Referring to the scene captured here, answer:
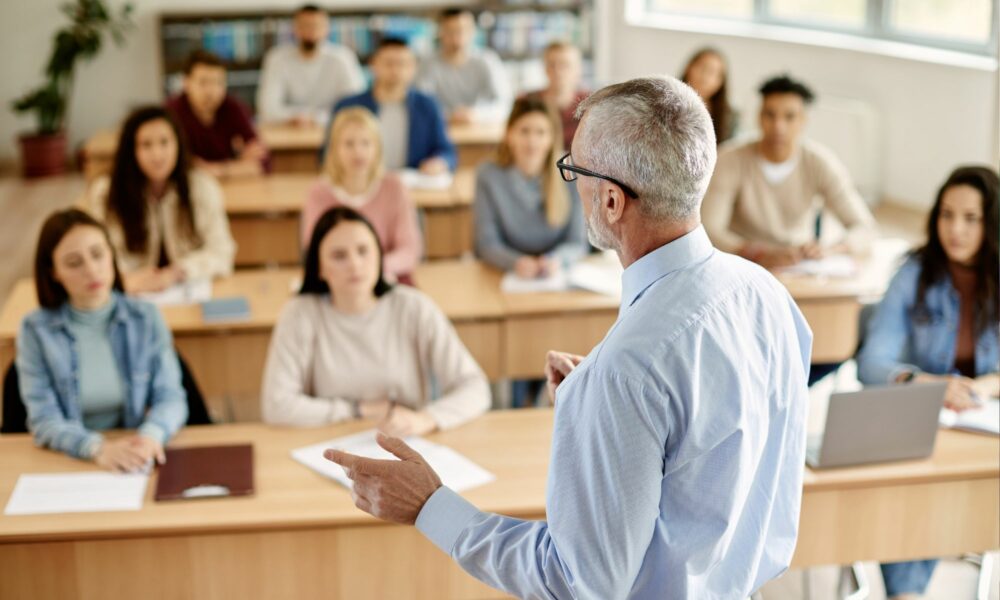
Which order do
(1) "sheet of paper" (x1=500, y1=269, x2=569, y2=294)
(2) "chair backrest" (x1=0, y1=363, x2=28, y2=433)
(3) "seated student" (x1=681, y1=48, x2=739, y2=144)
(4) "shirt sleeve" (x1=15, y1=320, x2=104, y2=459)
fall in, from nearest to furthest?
(4) "shirt sleeve" (x1=15, y1=320, x2=104, y2=459)
(2) "chair backrest" (x1=0, y1=363, x2=28, y2=433)
(1) "sheet of paper" (x1=500, y1=269, x2=569, y2=294)
(3) "seated student" (x1=681, y1=48, x2=739, y2=144)

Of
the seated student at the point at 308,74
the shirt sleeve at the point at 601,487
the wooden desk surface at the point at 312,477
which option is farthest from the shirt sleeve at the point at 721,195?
the seated student at the point at 308,74

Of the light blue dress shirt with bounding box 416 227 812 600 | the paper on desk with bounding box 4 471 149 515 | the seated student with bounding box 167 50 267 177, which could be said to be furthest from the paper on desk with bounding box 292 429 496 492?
the seated student with bounding box 167 50 267 177

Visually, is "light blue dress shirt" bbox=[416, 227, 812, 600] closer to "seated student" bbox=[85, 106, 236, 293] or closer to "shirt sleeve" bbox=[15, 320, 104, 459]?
"shirt sleeve" bbox=[15, 320, 104, 459]

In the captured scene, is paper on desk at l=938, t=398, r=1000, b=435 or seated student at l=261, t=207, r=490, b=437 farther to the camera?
seated student at l=261, t=207, r=490, b=437

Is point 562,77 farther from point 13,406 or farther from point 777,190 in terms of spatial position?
point 13,406

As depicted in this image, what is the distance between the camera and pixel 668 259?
4.77ft

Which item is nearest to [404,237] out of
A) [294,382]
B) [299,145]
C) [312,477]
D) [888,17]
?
[294,382]

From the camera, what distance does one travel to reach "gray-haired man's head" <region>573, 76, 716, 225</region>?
1.38 metres

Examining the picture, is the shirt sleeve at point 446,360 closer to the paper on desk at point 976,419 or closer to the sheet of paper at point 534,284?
the sheet of paper at point 534,284

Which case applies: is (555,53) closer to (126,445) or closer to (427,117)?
(427,117)

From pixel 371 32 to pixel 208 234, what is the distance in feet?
17.6

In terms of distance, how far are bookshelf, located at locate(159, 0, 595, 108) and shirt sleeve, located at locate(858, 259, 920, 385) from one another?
20.8ft

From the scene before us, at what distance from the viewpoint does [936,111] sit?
6.97 metres

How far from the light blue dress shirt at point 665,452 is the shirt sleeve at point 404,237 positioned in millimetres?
2641
